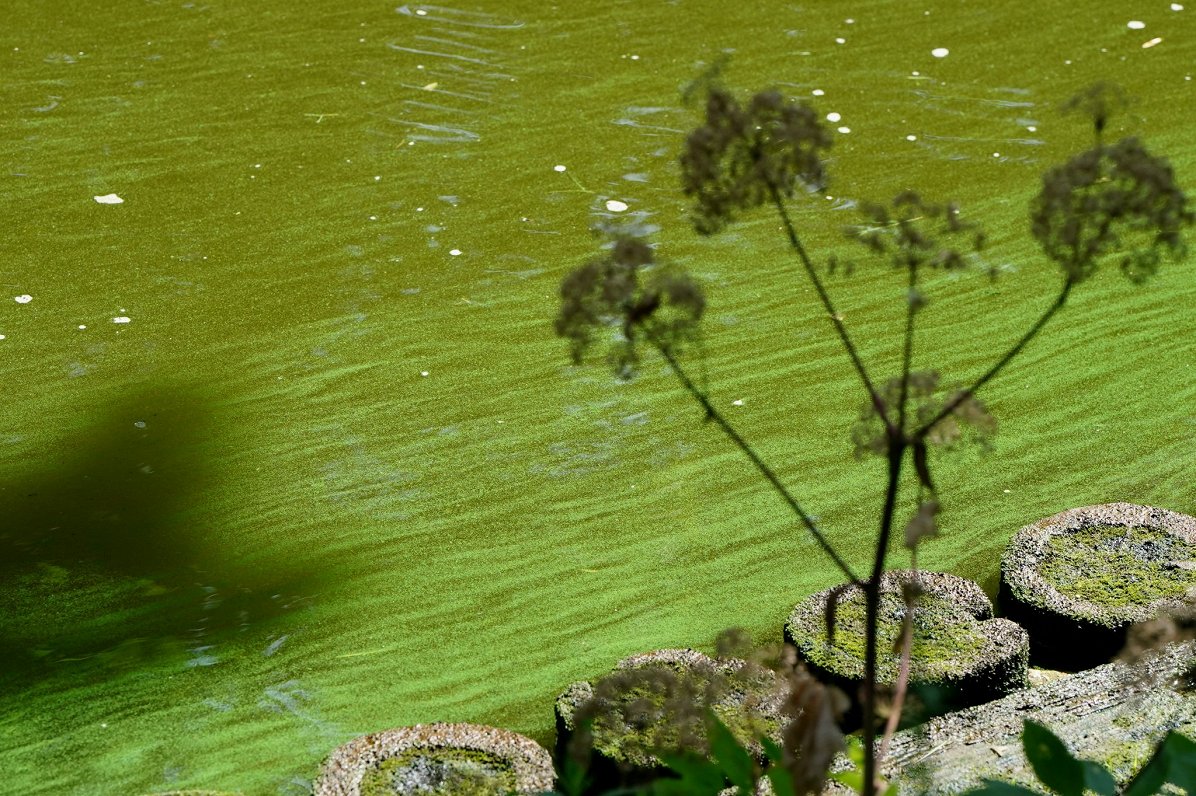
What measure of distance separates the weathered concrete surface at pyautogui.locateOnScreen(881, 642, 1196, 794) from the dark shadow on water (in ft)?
3.74

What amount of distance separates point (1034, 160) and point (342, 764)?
2.73m

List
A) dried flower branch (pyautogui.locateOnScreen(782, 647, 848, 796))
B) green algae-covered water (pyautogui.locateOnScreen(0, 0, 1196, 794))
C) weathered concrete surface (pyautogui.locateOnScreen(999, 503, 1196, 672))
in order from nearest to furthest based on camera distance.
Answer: dried flower branch (pyautogui.locateOnScreen(782, 647, 848, 796)), weathered concrete surface (pyautogui.locateOnScreen(999, 503, 1196, 672)), green algae-covered water (pyautogui.locateOnScreen(0, 0, 1196, 794))

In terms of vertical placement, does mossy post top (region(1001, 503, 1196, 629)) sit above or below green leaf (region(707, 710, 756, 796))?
below

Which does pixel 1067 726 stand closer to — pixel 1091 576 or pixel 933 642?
pixel 933 642

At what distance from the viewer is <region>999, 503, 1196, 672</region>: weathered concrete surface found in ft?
7.07

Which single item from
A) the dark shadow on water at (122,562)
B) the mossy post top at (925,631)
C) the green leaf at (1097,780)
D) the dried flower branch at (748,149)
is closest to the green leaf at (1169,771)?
the green leaf at (1097,780)

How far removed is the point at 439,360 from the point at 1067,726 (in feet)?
5.43

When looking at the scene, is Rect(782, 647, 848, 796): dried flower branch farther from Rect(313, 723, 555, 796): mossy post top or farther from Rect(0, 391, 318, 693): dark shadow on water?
Rect(0, 391, 318, 693): dark shadow on water

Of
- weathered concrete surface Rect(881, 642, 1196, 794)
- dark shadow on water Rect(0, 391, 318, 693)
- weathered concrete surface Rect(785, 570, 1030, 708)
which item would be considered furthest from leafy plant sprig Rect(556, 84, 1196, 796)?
dark shadow on water Rect(0, 391, 318, 693)

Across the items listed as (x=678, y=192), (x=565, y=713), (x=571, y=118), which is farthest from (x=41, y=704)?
(x=571, y=118)

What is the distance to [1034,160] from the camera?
3.82 meters

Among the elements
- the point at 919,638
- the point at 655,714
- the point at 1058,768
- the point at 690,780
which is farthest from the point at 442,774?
the point at 1058,768

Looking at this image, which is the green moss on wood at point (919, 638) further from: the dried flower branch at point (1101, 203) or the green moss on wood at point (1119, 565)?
the dried flower branch at point (1101, 203)

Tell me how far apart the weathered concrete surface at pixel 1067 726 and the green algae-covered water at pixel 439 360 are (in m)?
0.63
